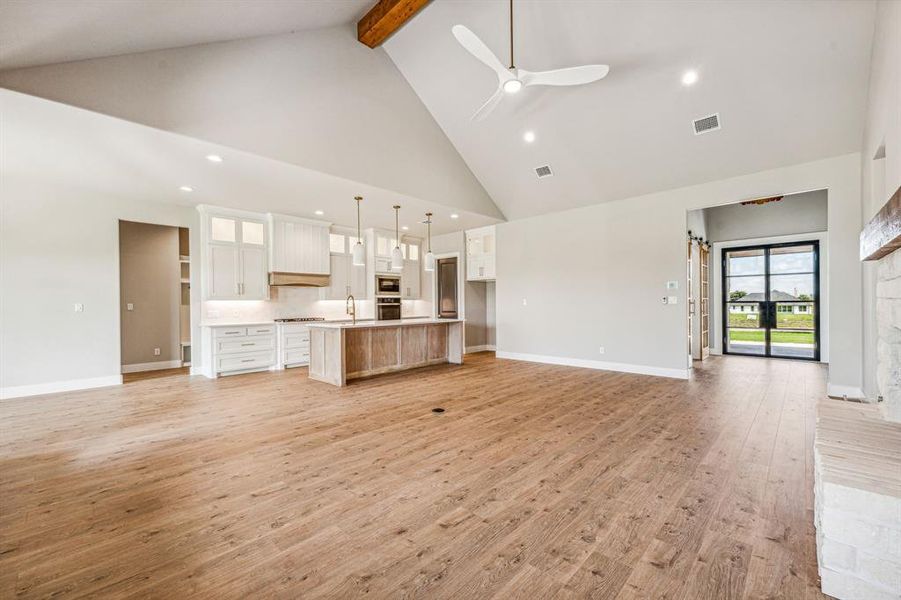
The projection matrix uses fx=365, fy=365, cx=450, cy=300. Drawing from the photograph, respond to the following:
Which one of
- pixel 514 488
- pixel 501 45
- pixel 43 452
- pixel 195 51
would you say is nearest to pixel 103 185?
pixel 195 51

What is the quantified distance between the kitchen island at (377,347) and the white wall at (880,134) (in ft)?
17.5

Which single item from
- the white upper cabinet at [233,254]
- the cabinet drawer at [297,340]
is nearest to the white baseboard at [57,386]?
the white upper cabinet at [233,254]

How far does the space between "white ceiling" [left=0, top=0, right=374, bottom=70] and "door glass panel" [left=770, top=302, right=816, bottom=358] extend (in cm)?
964

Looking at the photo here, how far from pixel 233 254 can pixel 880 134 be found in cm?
817

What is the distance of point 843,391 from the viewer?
445cm

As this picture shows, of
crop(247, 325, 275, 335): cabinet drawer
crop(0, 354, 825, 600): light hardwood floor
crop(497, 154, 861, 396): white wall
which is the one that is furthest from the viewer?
crop(247, 325, 275, 335): cabinet drawer

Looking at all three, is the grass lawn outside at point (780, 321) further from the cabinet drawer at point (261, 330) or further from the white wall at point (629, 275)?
the cabinet drawer at point (261, 330)

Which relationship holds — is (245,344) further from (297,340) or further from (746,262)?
(746,262)

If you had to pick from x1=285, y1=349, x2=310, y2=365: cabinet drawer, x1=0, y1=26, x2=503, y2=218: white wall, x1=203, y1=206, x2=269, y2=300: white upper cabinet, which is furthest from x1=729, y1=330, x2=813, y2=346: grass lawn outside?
x1=203, y1=206, x2=269, y2=300: white upper cabinet

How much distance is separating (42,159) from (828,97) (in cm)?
886

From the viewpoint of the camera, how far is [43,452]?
2996 millimetres

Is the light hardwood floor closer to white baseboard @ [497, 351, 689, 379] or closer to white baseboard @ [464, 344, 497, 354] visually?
white baseboard @ [497, 351, 689, 379]

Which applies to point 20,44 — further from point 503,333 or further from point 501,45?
point 503,333

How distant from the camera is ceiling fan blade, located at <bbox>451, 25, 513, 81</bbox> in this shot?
2898 millimetres
